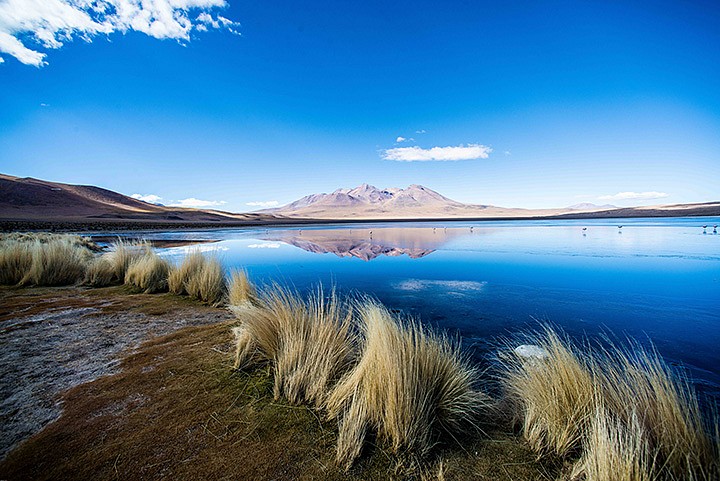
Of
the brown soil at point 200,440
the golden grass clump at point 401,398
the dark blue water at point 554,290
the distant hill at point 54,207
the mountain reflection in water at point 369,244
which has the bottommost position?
the mountain reflection in water at point 369,244

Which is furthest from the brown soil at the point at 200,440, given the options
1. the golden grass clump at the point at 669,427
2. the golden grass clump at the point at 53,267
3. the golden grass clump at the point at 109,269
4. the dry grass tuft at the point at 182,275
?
the golden grass clump at the point at 53,267

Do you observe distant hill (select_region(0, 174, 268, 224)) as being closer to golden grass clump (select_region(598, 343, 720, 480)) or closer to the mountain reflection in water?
the mountain reflection in water

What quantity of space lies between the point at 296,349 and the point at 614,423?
8.03 ft

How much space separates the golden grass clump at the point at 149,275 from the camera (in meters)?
6.93

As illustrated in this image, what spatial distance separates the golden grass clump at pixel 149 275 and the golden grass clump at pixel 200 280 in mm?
386

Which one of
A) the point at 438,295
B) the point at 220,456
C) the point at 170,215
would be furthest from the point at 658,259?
the point at 170,215

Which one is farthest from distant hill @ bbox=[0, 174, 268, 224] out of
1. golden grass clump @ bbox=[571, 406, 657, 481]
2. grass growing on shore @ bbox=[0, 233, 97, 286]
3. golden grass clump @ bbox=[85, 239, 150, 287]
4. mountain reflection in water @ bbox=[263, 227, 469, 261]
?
golden grass clump @ bbox=[571, 406, 657, 481]

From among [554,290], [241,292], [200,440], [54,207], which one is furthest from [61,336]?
[54,207]

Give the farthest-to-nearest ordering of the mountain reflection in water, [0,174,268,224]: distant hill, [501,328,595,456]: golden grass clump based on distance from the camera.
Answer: [0,174,268,224]: distant hill, the mountain reflection in water, [501,328,595,456]: golden grass clump

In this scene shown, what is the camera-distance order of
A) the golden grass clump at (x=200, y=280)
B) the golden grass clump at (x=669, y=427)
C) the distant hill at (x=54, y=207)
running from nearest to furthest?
the golden grass clump at (x=669, y=427), the golden grass clump at (x=200, y=280), the distant hill at (x=54, y=207)

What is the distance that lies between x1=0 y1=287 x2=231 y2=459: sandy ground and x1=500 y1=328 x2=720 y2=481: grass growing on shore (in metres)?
3.51

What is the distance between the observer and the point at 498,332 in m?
4.44

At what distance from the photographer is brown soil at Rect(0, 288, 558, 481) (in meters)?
1.83

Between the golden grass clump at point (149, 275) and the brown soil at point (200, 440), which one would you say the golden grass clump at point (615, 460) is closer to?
the brown soil at point (200, 440)
